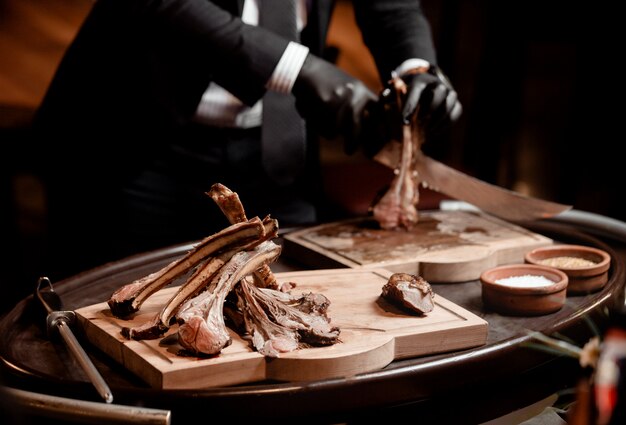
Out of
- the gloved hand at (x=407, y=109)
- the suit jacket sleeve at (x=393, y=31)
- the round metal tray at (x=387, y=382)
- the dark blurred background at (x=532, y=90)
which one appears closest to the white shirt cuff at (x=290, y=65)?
the gloved hand at (x=407, y=109)

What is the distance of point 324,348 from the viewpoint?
1415 millimetres

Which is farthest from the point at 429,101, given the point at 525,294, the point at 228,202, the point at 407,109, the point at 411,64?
the point at 228,202

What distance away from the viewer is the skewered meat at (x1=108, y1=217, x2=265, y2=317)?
1497 mm

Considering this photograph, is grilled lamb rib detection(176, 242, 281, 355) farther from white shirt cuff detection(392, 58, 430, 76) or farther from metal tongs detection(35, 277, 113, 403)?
white shirt cuff detection(392, 58, 430, 76)

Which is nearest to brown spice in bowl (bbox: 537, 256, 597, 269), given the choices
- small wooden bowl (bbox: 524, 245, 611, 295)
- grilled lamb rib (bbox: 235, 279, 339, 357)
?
small wooden bowl (bbox: 524, 245, 611, 295)

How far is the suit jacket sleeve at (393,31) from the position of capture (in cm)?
289

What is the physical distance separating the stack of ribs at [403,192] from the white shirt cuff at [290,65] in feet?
0.98

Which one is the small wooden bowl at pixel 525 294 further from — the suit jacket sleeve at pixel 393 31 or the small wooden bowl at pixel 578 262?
the suit jacket sleeve at pixel 393 31

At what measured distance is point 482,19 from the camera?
526 cm

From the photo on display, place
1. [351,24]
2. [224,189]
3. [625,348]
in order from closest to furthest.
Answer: [625,348] → [224,189] → [351,24]

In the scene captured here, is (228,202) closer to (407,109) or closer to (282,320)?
(282,320)

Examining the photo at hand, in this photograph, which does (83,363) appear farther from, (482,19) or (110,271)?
(482,19)

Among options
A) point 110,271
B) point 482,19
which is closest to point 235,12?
point 110,271

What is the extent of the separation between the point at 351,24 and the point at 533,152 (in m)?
1.47
